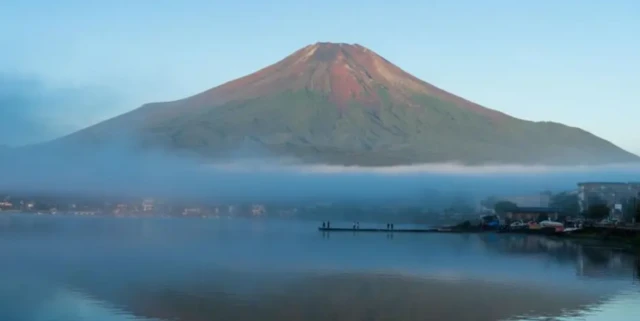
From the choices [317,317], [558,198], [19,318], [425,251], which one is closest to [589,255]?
[425,251]

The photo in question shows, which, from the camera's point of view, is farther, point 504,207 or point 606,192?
point 504,207

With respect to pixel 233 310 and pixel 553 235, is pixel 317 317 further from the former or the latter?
pixel 553 235

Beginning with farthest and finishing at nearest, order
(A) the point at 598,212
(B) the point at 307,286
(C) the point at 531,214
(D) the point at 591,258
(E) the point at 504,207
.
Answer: (E) the point at 504,207 < (C) the point at 531,214 < (A) the point at 598,212 < (D) the point at 591,258 < (B) the point at 307,286

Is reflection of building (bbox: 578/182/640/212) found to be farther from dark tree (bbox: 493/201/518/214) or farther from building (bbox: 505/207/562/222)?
dark tree (bbox: 493/201/518/214)

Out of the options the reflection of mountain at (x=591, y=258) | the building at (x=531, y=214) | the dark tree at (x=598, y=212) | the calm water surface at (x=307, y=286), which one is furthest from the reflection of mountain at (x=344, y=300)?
the building at (x=531, y=214)

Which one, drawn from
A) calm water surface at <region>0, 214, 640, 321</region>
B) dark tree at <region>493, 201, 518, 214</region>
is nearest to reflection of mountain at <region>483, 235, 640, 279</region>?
calm water surface at <region>0, 214, 640, 321</region>

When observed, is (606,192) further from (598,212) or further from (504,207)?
(598,212)

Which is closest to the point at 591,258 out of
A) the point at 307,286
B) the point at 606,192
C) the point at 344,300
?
the point at 307,286
